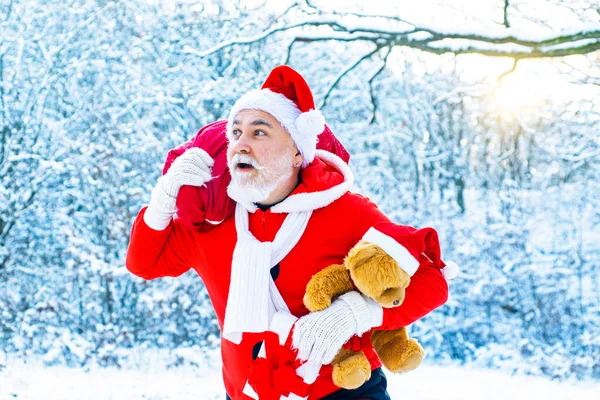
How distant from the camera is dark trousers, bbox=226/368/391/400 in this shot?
1542mm

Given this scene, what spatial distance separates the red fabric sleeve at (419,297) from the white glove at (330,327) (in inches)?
2.5

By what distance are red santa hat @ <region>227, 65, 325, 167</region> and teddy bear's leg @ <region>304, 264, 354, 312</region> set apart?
0.35 metres

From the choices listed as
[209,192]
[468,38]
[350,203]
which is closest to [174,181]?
[209,192]

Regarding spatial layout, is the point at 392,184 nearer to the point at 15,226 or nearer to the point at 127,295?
the point at 127,295

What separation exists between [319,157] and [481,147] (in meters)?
5.82

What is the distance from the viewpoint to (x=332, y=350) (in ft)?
4.66

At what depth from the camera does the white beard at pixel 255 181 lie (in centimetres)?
158

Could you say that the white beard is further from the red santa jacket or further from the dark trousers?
the dark trousers

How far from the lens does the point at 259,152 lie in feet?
5.29

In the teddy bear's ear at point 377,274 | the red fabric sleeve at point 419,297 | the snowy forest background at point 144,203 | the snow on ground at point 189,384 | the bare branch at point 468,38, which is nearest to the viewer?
the teddy bear's ear at point 377,274

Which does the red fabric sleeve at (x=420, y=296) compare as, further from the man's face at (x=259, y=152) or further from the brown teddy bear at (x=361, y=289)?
the man's face at (x=259, y=152)

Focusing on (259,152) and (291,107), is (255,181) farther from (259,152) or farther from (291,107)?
(291,107)

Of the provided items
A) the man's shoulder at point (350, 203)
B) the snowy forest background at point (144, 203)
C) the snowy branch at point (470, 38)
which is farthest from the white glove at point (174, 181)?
the snowy forest background at point (144, 203)

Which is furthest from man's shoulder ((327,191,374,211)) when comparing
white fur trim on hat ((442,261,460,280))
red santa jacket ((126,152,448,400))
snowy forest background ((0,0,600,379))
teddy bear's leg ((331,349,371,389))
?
snowy forest background ((0,0,600,379))
